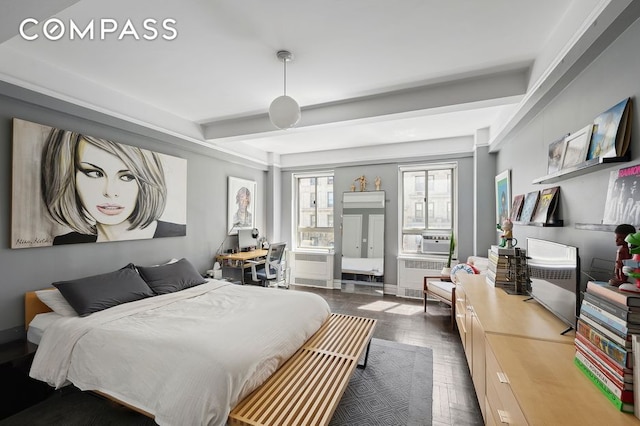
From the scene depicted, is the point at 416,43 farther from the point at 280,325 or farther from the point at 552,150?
the point at 280,325

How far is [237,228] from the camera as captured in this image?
4980 mm

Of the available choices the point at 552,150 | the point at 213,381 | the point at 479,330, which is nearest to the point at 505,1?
the point at 552,150

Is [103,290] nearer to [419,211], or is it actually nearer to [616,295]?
[616,295]

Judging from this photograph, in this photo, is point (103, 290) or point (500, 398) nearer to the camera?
point (500, 398)

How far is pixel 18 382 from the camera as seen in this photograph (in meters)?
2.13

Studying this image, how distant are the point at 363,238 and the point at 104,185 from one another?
4.12 meters

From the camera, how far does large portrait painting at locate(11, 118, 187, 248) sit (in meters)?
2.40

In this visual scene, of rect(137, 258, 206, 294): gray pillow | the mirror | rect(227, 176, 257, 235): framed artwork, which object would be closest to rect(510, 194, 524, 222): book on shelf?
the mirror

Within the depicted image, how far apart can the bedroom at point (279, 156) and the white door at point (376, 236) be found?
149 mm

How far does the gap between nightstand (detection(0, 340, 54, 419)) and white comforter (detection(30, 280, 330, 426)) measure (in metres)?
0.17

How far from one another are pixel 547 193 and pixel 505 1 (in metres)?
1.51

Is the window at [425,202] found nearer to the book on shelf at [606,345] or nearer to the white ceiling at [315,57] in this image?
the white ceiling at [315,57]

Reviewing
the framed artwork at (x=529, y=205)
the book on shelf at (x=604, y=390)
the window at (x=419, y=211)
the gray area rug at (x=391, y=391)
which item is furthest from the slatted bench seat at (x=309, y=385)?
the window at (x=419, y=211)

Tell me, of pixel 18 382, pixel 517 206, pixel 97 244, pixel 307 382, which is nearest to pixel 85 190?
pixel 97 244
